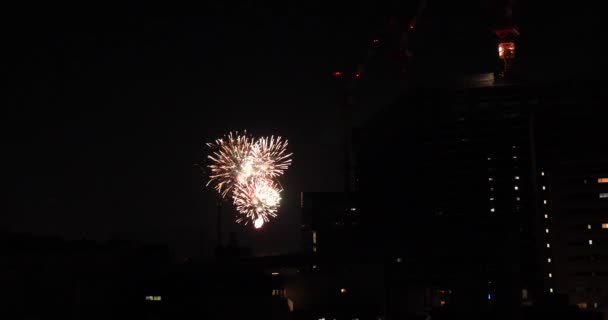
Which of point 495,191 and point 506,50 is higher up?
point 506,50

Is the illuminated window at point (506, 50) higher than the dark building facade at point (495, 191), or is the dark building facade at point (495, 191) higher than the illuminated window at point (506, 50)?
the illuminated window at point (506, 50)

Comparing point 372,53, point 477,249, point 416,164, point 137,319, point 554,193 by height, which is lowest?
point 137,319

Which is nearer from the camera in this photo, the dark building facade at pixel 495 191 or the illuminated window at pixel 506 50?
the dark building facade at pixel 495 191

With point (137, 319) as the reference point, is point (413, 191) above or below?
above

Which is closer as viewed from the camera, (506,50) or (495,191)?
(495,191)

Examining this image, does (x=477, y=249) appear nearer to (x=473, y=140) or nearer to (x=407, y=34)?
(x=473, y=140)

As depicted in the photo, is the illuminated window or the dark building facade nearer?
the dark building facade

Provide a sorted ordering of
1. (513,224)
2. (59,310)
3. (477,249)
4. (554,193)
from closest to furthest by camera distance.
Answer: (59,310), (477,249), (554,193), (513,224)

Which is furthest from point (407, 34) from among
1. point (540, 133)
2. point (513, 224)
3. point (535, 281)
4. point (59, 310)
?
point (59, 310)

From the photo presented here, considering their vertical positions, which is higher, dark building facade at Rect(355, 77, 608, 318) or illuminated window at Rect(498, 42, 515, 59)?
illuminated window at Rect(498, 42, 515, 59)

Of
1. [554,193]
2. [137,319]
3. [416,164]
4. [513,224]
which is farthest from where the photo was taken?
[416,164]

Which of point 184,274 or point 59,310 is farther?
point 184,274
